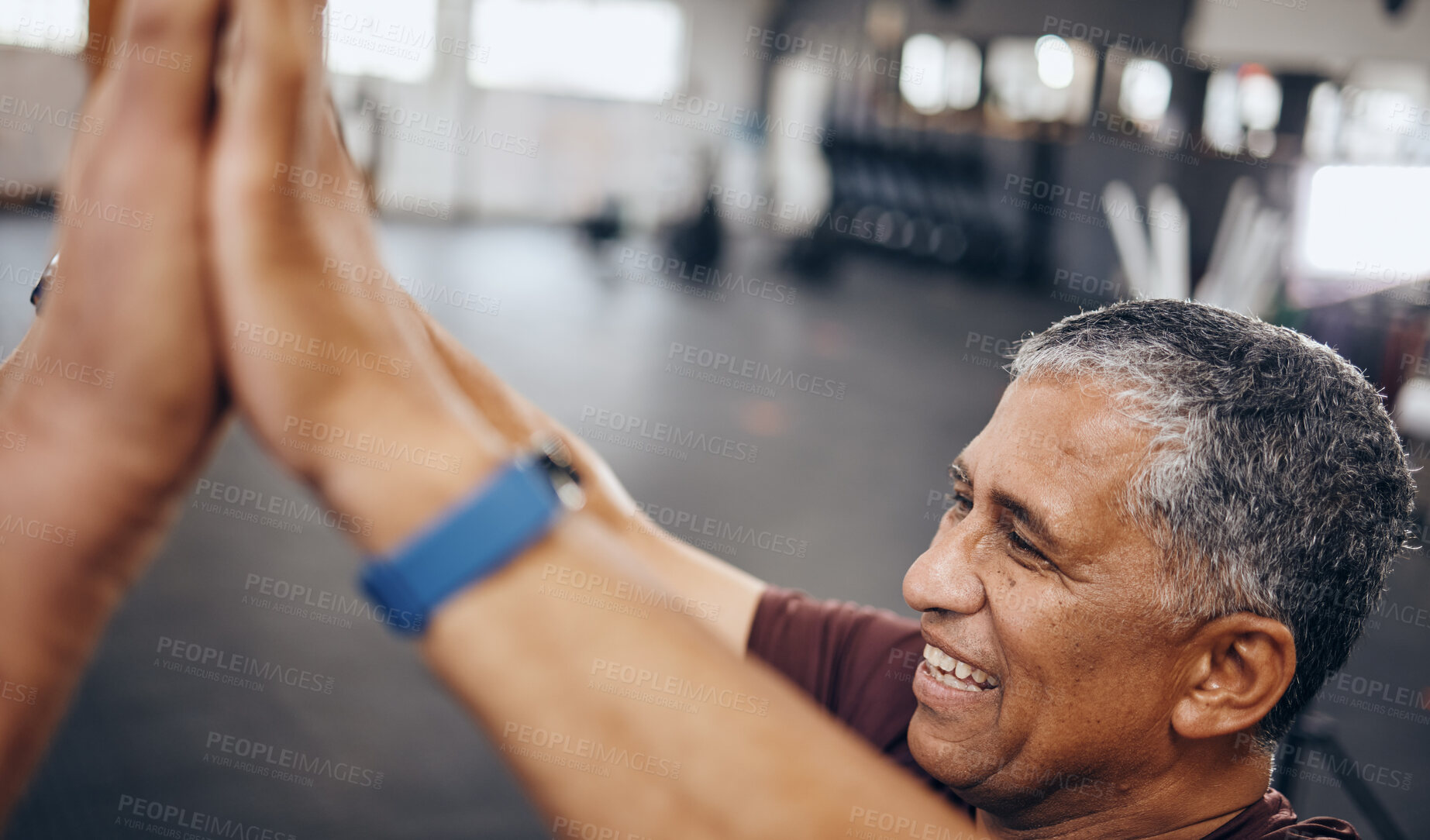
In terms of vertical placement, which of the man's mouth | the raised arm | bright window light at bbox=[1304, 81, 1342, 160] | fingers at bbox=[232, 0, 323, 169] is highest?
bright window light at bbox=[1304, 81, 1342, 160]

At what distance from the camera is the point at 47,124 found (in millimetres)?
10984

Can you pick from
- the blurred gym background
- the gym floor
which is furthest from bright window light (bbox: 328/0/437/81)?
the gym floor

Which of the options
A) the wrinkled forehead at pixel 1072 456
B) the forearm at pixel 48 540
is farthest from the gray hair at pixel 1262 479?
the forearm at pixel 48 540

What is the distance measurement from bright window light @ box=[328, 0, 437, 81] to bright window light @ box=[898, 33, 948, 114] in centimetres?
618

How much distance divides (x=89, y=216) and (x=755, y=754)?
17.6 inches

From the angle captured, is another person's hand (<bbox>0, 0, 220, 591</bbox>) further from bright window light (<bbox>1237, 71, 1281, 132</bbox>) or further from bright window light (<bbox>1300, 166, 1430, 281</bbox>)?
bright window light (<bbox>1237, 71, 1281, 132</bbox>)

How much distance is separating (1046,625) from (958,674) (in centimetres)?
12

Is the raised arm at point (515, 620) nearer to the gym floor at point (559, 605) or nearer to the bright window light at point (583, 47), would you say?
the gym floor at point (559, 605)

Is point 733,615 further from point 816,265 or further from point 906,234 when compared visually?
point 906,234

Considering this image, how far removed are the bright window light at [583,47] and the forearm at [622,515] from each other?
14033 millimetres

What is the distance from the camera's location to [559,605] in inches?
16.8

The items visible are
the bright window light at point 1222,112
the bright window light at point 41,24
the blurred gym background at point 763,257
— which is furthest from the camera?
the bright window light at point 1222,112

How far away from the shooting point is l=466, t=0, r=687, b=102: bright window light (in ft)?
47.1

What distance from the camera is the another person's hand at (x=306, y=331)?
0.45 metres
